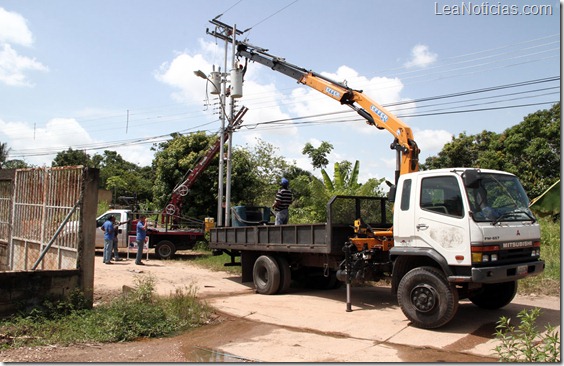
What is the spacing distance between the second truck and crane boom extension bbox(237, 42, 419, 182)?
0.03m

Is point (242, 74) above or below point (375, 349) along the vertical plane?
above

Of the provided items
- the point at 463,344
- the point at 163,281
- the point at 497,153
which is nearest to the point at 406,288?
the point at 463,344

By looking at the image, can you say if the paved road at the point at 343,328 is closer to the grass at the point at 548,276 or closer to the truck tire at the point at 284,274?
the truck tire at the point at 284,274

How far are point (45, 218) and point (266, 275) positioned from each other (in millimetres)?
4804

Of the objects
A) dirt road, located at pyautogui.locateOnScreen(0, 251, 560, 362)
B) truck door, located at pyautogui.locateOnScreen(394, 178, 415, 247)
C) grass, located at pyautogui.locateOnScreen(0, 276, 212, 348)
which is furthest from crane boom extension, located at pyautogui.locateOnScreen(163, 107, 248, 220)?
truck door, located at pyautogui.locateOnScreen(394, 178, 415, 247)

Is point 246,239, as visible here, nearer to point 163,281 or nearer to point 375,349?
point 163,281

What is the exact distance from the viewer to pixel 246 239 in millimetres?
11367

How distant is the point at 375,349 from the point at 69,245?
18.7ft

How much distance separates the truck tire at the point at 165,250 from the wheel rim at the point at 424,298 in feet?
39.9

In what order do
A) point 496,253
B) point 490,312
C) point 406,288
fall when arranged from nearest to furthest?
point 496,253
point 406,288
point 490,312

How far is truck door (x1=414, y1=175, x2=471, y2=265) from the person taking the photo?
679 centimetres

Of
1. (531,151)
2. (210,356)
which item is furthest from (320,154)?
(210,356)

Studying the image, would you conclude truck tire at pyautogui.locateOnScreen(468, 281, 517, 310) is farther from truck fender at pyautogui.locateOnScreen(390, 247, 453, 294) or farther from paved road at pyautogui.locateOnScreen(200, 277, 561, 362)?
truck fender at pyautogui.locateOnScreen(390, 247, 453, 294)

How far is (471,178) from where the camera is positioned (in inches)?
269
